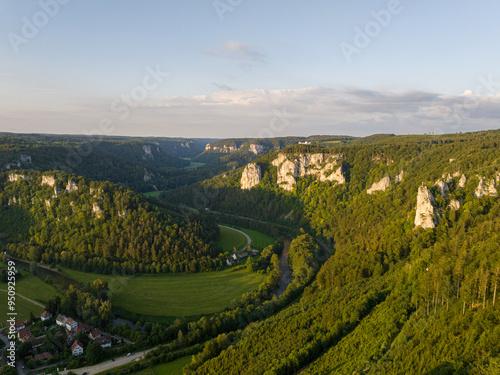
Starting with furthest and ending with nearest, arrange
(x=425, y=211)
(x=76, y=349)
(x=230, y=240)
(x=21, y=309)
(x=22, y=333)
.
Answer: (x=230, y=240), (x=425, y=211), (x=21, y=309), (x=22, y=333), (x=76, y=349)

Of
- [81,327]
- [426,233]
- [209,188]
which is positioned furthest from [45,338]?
[209,188]

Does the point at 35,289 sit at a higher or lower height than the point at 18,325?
lower

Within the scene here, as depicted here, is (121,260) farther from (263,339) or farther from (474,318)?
(474,318)

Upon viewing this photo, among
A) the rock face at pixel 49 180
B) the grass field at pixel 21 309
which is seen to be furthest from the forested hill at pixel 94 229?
the grass field at pixel 21 309

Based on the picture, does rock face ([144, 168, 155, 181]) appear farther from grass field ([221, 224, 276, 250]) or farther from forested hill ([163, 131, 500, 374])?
grass field ([221, 224, 276, 250])

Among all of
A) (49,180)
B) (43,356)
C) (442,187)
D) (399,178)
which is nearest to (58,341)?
(43,356)

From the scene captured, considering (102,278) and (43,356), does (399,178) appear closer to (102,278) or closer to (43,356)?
(102,278)

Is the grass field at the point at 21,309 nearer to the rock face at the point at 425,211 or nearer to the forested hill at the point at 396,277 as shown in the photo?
the forested hill at the point at 396,277
